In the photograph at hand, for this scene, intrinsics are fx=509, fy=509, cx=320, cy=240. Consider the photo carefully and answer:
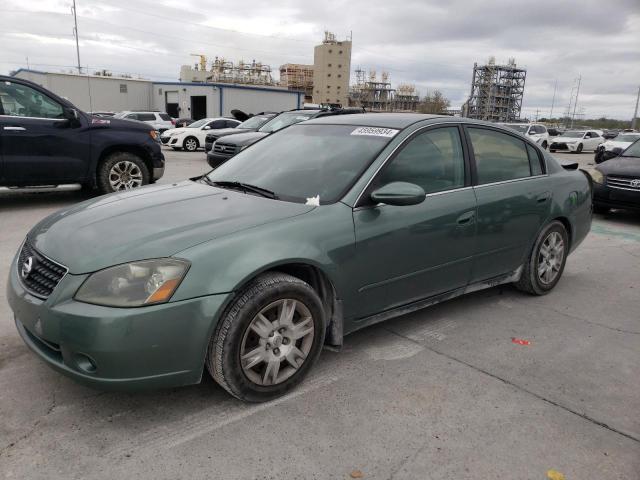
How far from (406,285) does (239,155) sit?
1725 mm

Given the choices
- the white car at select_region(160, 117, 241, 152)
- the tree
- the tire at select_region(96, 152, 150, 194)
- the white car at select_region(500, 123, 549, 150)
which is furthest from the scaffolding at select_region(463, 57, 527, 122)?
the tire at select_region(96, 152, 150, 194)

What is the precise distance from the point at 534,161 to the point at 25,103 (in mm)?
6449

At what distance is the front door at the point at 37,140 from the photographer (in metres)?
6.74

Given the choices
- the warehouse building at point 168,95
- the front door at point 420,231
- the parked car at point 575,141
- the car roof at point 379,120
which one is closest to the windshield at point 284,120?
the car roof at point 379,120

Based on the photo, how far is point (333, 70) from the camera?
348 feet

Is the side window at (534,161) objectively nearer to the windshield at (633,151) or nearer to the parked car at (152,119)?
the windshield at (633,151)

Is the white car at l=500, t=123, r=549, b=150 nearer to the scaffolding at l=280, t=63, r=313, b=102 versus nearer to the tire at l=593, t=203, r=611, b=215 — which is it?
the tire at l=593, t=203, r=611, b=215

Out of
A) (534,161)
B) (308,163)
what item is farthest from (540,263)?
(308,163)

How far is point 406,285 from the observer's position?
3359mm

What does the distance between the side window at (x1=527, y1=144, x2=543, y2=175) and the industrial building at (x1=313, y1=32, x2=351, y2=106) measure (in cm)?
10397

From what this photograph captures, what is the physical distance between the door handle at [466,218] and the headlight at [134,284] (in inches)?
79.3

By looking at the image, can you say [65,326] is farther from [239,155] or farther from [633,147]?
[633,147]

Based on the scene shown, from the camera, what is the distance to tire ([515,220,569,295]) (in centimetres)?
439

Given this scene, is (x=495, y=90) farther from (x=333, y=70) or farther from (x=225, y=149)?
(x=225, y=149)
